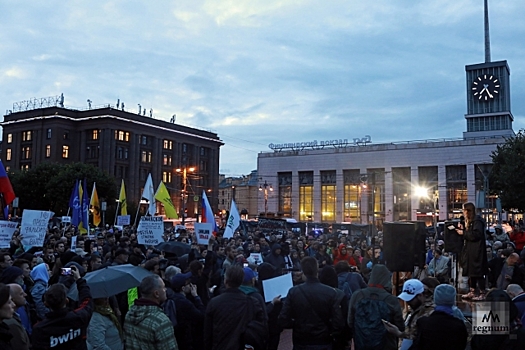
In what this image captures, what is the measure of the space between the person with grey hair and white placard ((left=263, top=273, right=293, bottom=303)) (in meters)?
1.87

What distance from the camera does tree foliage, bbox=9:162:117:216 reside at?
183 feet

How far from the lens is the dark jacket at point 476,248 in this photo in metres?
9.85

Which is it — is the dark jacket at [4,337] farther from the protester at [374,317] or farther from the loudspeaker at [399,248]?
the loudspeaker at [399,248]

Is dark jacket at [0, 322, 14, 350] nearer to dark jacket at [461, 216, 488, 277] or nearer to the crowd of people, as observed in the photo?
the crowd of people

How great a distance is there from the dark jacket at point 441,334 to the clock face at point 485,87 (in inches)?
3471

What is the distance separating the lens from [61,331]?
4.85 metres

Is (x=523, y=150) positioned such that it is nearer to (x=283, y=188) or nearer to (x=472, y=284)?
(x=472, y=284)

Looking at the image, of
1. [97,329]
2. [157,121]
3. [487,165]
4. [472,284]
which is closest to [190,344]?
[97,329]

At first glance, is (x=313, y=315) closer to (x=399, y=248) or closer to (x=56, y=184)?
(x=399, y=248)

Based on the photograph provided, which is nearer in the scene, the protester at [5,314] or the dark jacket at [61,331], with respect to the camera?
the protester at [5,314]

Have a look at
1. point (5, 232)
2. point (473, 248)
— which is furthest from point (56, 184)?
point (473, 248)

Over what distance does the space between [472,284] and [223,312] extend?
7100 mm

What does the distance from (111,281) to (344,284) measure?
391cm

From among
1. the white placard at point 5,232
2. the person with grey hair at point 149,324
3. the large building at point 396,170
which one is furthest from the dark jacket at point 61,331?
the large building at point 396,170
